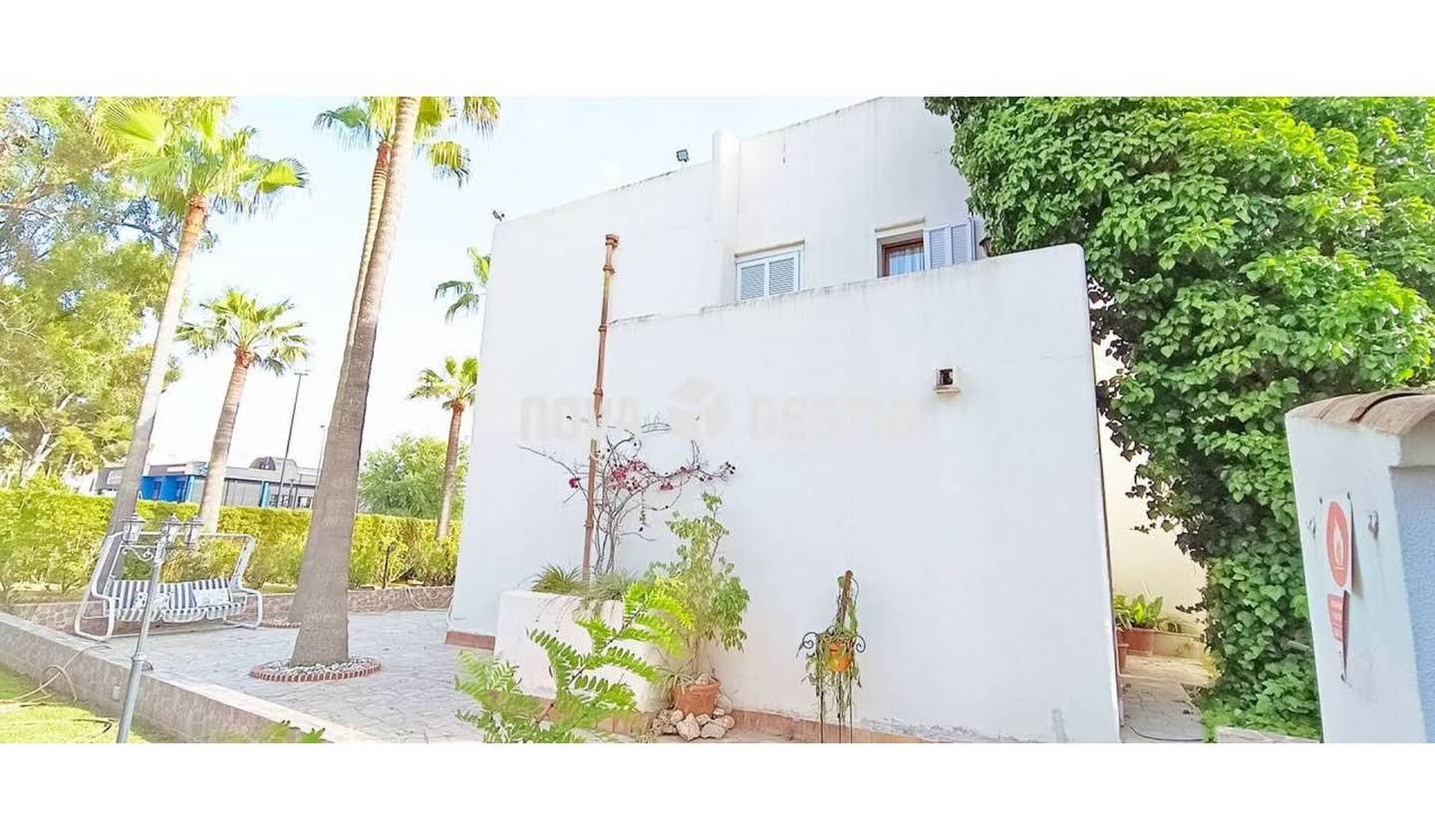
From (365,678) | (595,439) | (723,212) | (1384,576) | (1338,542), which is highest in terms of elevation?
(723,212)

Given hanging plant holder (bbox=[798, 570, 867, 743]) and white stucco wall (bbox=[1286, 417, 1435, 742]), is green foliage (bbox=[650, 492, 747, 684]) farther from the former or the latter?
white stucco wall (bbox=[1286, 417, 1435, 742])

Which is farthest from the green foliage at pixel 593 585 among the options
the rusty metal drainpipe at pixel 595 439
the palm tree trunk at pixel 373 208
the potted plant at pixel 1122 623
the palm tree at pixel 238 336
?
the palm tree at pixel 238 336

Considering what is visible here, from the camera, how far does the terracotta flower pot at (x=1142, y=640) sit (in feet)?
25.9

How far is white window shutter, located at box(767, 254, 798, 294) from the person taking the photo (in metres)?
8.30

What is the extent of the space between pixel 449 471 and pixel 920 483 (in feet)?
49.6

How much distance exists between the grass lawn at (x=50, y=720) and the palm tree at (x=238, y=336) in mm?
8367

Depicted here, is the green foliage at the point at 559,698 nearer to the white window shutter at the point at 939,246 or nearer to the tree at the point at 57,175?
the white window shutter at the point at 939,246

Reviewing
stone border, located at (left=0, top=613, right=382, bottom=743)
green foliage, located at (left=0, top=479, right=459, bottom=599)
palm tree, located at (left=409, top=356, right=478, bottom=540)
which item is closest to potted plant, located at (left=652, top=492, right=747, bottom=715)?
stone border, located at (left=0, top=613, right=382, bottom=743)

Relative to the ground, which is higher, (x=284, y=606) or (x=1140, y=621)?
(x=1140, y=621)

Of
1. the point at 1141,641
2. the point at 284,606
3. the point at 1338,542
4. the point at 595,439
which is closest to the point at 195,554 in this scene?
the point at 284,606

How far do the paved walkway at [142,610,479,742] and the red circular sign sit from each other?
18.1 feet

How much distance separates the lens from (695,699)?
521 cm

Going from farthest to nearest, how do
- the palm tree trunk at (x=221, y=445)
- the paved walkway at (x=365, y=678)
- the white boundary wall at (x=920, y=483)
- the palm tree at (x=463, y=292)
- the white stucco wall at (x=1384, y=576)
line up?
the palm tree at (x=463, y=292) → the palm tree trunk at (x=221, y=445) → the paved walkway at (x=365, y=678) → the white boundary wall at (x=920, y=483) → the white stucco wall at (x=1384, y=576)

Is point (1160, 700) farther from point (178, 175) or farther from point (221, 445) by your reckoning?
point (221, 445)
